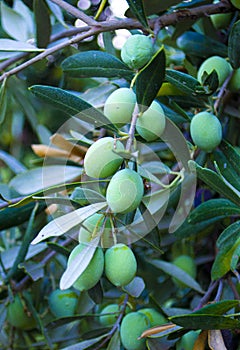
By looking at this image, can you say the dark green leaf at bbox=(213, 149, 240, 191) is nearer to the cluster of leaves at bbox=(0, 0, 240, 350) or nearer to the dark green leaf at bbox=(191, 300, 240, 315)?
the cluster of leaves at bbox=(0, 0, 240, 350)

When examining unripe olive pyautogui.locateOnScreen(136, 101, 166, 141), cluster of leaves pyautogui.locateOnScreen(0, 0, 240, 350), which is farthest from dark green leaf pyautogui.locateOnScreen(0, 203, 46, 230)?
unripe olive pyautogui.locateOnScreen(136, 101, 166, 141)

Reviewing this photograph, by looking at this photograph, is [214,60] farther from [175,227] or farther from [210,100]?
[175,227]

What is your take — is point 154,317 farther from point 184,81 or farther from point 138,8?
point 138,8

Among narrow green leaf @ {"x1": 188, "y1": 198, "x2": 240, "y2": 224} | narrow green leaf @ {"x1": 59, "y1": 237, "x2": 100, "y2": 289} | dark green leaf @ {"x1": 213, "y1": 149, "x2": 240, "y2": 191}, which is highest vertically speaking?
narrow green leaf @ {"x1": 59, "y1": 237, "x2": 100, "y2": 289}

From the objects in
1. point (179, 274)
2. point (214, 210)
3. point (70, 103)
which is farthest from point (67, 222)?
point (179, 274)

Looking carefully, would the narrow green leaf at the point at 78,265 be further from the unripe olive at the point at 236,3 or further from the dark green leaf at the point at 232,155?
the unripe olive at the point at 236,3

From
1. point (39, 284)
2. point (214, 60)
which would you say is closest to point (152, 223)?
point (214, 60)
